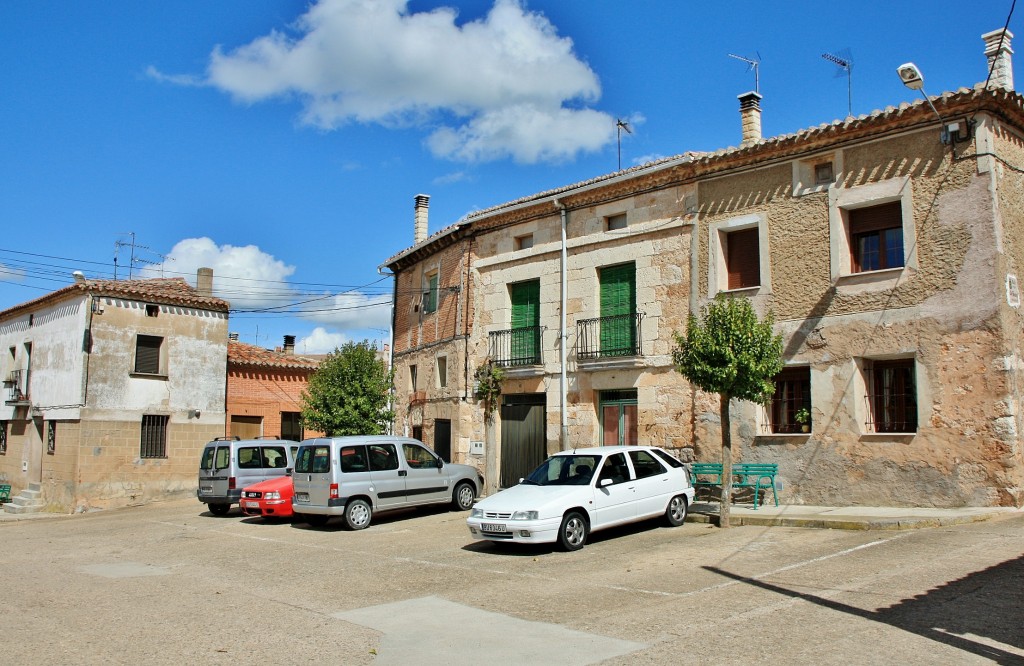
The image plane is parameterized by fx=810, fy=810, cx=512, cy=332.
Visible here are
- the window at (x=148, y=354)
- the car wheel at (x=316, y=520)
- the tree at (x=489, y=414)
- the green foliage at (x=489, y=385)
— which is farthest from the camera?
the window at (x=148, y=354)

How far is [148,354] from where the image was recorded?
24.0 metres

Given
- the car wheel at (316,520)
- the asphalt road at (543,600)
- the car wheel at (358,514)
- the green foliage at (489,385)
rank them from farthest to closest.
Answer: the green foliage at (489,385) < the car wheel at (316,520) < the car wheel at (358,514) < the asphalt road at (543,600)

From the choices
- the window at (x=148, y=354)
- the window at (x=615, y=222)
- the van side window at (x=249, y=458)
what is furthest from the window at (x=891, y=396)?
the window at (x=148, y=354)

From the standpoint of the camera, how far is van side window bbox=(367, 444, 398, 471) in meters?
14.7

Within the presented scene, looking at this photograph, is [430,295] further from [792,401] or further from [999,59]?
[999,59]

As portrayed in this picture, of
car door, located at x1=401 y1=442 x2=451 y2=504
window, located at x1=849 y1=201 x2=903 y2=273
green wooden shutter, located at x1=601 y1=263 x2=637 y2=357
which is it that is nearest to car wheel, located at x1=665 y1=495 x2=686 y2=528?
green wooden shutter, located at x1=601 y1=263 x2=637 y2=357

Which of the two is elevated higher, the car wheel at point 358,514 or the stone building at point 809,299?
the stone building at point 809,299

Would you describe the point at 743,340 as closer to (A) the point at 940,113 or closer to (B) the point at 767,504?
(B) the point at 767,504

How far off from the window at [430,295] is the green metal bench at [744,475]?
31.4ft

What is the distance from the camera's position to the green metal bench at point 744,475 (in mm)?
13992

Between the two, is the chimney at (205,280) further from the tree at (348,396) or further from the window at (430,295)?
the window at (430,295)

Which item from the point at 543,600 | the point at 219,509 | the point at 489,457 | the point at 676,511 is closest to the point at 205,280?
the point at 219,509

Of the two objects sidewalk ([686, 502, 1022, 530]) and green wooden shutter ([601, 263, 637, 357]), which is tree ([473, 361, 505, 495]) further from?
sidewalk ([686, 502, 1022, 530])

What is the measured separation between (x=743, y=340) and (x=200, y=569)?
8451 millimetres
